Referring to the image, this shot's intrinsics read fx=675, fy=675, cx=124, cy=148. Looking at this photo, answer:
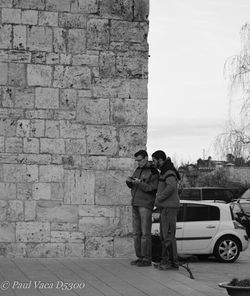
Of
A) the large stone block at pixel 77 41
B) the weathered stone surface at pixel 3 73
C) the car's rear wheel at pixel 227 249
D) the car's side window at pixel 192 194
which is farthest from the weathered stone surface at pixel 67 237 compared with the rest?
the car's side window at pixel 192 194

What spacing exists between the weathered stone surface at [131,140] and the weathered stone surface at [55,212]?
1256mm

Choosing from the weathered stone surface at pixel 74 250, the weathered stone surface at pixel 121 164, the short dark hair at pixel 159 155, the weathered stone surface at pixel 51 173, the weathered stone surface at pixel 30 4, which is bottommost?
the weathered stone surface at pixel 74 250

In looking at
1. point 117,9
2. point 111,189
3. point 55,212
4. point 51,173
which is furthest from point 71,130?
point 117,9

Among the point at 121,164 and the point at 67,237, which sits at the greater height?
the point at 121,164

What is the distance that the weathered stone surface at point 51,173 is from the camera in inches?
424

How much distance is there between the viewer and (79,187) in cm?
1091

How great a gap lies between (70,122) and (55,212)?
1.47 meters

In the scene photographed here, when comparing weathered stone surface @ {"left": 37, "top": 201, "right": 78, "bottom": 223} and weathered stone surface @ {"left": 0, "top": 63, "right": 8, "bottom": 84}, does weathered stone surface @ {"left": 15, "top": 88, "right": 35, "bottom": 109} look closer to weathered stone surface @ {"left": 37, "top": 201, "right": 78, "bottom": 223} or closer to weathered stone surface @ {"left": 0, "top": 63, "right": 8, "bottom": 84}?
weathered stone surface @ {"left": 0, "top": 63, "right": 8, "bottom": 84}


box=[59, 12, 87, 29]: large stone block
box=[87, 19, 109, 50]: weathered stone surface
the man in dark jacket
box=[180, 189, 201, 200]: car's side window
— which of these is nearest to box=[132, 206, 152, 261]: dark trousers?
the man in dark jacket

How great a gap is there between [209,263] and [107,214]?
15.6 ft

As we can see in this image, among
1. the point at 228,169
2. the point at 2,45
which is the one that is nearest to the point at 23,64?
the point at 2,45

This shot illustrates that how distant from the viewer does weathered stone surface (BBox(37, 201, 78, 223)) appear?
10.8 meters

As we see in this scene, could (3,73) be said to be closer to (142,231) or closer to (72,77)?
(72,77)

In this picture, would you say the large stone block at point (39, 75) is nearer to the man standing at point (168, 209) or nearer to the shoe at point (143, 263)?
the man standing at point (168, 209)
